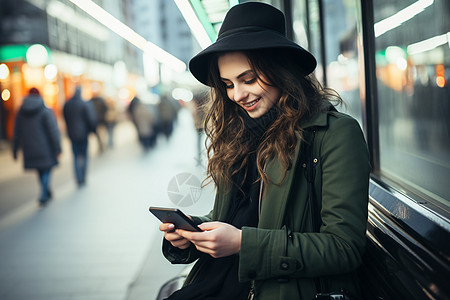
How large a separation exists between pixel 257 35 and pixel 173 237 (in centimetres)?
79

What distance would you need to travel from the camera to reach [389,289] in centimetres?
142

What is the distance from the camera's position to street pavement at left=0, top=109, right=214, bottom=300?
11.8 ft

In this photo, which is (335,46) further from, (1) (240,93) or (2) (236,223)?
(2) (236,223)

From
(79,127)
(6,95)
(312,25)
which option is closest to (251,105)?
(312,25)

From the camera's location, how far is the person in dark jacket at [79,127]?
336 inches

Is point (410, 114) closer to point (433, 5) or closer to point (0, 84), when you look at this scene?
point (433, 5)

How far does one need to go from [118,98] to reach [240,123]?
99.2 ft

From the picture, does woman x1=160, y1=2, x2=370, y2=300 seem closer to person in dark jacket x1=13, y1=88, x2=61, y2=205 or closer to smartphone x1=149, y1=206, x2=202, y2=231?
smartphone x1=149, y1=206, x2=202, y2=231

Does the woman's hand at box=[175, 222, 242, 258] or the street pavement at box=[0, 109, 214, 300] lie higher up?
the woman's hand at box=[175, 222, 242, 258]

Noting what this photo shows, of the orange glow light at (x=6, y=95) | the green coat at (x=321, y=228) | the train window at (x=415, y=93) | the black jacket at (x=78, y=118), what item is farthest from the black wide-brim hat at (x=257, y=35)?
the orange glow light at (x=6, y=95)

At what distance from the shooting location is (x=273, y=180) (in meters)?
1.49

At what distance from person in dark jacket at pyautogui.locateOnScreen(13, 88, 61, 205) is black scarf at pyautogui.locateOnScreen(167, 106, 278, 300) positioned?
591cm

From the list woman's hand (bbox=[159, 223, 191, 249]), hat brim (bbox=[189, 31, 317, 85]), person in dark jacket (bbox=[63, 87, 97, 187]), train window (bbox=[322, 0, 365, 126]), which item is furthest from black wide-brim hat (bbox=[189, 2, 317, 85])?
person in dark jacket (bbox=[63, 87, 97, 187])

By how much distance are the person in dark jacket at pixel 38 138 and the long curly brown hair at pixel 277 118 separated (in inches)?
230
